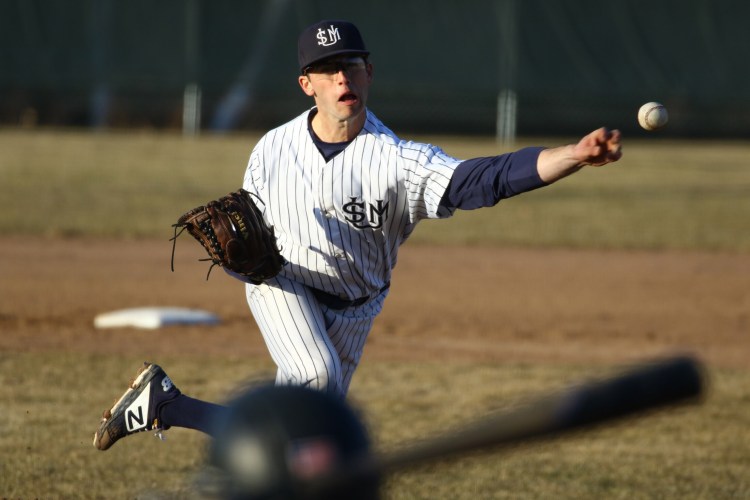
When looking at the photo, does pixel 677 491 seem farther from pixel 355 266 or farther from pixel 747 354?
pixel 747 354

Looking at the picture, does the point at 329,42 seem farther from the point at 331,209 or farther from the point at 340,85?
the point at 331,209

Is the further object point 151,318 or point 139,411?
point 151,318

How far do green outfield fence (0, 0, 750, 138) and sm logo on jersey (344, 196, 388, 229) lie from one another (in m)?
16.1

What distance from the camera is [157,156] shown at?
17609 mm

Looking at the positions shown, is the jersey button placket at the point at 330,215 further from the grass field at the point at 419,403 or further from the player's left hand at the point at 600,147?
the player's left hand at the point at 600,147

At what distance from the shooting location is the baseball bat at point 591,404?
4.64 feet

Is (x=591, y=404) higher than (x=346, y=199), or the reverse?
(x=591, y=404)

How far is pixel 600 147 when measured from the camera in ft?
10.3

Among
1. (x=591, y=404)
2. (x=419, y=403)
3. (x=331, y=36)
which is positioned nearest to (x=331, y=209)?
(x=331, y=36)

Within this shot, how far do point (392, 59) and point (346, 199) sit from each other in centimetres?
1643

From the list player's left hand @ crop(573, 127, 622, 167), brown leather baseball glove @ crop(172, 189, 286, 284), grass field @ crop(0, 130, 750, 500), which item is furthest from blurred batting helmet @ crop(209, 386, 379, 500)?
brown leather baseball glove @ crop(172, 189, 286, 284)

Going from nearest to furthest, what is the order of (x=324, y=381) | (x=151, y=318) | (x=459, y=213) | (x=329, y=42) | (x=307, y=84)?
(x=324, y=381), (x=329, y=42), (x=307, y=84), (x=151, y=318), (x=459, y=213)

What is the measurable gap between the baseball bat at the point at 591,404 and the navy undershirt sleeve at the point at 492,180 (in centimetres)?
195

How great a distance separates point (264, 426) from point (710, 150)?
20491mm
